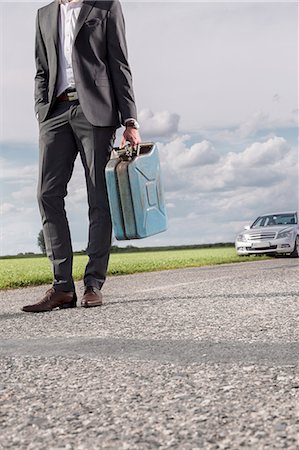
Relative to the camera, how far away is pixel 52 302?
624 centimetres

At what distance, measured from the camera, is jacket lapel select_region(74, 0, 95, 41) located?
19.7ft

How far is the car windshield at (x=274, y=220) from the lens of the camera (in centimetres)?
2164

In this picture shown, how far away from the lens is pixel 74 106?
6082 mm

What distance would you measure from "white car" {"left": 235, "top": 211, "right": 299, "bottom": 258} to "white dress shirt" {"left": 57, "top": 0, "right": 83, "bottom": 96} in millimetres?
14951

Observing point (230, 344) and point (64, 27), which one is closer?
point (230, 344)

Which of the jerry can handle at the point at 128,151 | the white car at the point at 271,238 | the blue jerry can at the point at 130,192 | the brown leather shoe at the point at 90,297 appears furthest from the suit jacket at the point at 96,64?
the white car at the point at 271,238

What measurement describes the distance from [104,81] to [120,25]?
448 millimetres

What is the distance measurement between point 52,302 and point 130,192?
106cm

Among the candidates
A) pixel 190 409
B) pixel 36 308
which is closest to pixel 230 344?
pixel 190 409

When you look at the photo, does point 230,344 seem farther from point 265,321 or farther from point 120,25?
point 120,25

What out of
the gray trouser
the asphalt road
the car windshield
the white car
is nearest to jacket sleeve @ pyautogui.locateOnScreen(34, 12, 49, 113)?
the gray trouser

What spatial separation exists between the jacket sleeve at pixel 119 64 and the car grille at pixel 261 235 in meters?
14.9

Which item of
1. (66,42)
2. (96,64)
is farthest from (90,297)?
(66,42)

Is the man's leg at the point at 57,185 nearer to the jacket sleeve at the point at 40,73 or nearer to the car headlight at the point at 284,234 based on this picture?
the jacket sleeve at the point at 40,73
